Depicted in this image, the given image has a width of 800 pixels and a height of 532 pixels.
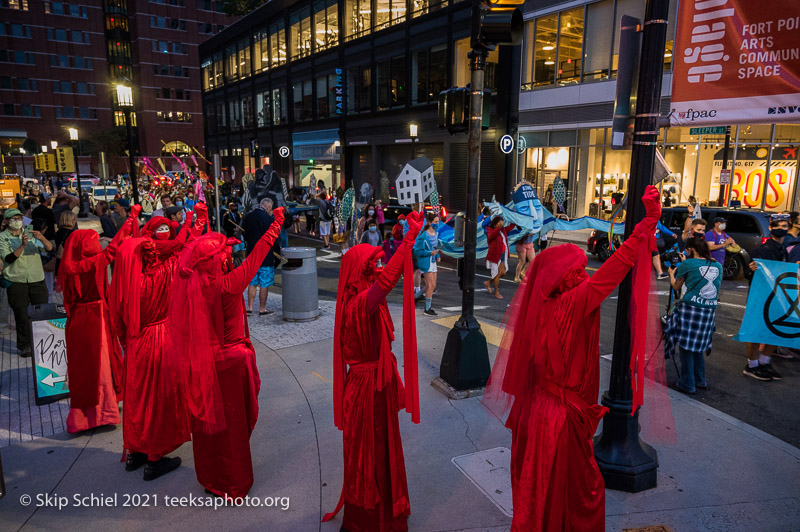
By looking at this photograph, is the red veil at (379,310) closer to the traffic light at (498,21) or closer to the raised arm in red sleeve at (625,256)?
the raised arm in red sleeve at (625,256)

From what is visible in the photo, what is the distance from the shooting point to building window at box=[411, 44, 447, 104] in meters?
26.9

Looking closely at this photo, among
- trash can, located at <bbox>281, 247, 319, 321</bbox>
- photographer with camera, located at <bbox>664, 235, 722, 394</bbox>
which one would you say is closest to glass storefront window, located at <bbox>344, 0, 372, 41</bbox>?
trash can, located at <bbox>281, 247, 319, 321</bbox>

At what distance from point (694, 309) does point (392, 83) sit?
2711cm

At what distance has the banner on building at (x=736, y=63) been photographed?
11.3ft

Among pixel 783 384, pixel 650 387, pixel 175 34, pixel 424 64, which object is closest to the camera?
pixel 650 387

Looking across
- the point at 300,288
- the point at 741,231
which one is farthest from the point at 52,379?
the point at 741,231

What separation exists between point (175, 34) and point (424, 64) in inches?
2166

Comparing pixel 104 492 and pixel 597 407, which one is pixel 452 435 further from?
pixel 104 492

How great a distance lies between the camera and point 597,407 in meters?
3.19

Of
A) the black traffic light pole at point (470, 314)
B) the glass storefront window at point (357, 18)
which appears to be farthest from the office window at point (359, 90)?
the black traffic light pole at point (470, 314)

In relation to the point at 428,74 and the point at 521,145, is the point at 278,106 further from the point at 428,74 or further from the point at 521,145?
the point at 521,145

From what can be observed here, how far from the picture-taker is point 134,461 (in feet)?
14.8

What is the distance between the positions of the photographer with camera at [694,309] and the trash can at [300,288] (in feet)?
18.6

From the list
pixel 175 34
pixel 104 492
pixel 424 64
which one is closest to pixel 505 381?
pixel 104 492
